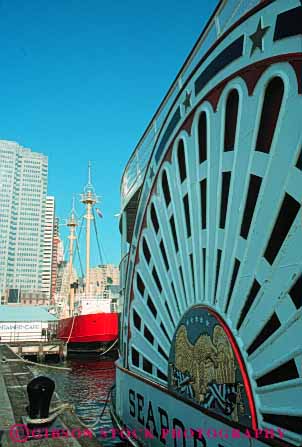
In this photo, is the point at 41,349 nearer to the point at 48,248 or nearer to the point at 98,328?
the point at 98,328

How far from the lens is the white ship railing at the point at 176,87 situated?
498 cm

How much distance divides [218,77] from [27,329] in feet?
118

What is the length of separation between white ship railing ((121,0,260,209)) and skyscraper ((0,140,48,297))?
405 ft

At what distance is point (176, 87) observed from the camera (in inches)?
276

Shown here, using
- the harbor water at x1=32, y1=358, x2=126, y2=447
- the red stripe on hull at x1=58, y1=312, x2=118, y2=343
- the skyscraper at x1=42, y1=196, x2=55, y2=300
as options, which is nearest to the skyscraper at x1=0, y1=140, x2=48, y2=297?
the skyscraper at x1=42, y1=196, x2=55, y2=300

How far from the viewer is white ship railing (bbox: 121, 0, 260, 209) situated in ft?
16.4

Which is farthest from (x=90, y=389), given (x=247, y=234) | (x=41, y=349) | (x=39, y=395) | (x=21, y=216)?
(x=21, y=216)

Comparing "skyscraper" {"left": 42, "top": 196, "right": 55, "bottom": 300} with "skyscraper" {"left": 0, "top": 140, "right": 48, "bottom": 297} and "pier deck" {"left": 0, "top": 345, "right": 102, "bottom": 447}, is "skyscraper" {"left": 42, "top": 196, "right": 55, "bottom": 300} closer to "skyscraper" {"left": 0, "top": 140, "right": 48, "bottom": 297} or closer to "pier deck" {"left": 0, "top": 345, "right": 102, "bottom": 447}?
"skyscraper" {"left": 0, "top": 140, "right": 48, "bottom": 297}

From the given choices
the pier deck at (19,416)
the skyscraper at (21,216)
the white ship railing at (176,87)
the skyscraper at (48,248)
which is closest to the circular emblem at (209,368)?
the pier deck at (19,416)

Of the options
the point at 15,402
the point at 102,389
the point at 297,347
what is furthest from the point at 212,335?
the point at 102,389

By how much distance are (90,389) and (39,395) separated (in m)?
13.9

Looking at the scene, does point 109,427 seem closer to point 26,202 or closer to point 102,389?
point 102,389

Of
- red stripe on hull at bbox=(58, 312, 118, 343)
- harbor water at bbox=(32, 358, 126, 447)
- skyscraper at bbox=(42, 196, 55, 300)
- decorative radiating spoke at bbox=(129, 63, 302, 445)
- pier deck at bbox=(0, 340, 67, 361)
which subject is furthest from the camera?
skyscraper at bbox=(42, 196, 55, 300)

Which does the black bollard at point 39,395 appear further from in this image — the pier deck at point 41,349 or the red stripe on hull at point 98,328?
the red stripe on hull at point 98,328
